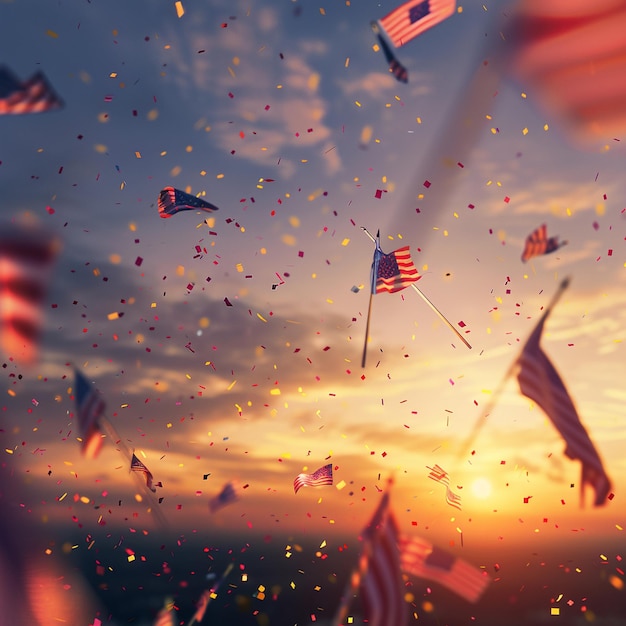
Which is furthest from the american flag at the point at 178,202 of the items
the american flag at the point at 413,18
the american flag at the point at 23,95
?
the american flag at the point at 413,18

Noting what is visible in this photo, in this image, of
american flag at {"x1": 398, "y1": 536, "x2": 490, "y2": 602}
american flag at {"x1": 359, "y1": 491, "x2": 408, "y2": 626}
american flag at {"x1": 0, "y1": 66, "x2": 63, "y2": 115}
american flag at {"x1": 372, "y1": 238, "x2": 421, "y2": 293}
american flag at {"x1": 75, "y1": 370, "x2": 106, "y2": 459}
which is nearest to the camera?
american flag at {"x1": 359, "y1": 491, "x2": 408, "y2": 626}

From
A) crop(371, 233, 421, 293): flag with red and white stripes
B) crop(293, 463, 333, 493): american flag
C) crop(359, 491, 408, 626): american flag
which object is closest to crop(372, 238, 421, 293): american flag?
crop(371, 233, 421, 293): flag with red and white stripes

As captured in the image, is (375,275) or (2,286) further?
(375,275)

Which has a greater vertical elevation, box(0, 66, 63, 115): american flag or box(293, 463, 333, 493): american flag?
box(0, 66, 63, 115): american flag

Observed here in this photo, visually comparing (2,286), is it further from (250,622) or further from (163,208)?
(250,622)

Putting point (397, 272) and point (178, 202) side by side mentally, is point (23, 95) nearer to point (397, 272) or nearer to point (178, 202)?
point (178, 202)

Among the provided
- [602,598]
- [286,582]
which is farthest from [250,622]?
[602,598]

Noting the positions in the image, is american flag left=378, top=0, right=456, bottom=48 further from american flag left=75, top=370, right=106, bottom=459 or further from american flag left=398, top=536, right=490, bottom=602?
american flag left=75, top=370, right=106, bottom=459
